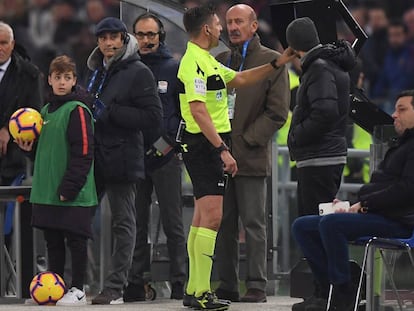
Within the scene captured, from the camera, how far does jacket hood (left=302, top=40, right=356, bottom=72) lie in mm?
9789

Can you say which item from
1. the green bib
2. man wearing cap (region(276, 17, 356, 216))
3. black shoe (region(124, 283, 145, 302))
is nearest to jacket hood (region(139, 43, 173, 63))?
the green bib

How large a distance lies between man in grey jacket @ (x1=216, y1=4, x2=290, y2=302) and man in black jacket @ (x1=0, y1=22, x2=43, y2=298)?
5.99 feet

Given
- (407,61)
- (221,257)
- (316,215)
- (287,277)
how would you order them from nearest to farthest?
(316,215)
(221,257)
(287,277)
(407,61)

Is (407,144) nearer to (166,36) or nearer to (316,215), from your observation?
(316,215)

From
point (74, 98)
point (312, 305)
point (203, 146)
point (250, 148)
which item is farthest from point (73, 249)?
point (312, 305)

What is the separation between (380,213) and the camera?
9211 millimetres

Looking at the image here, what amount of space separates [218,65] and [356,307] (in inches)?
75.5

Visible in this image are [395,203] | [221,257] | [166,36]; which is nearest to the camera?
[395,203]

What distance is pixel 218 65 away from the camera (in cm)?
989

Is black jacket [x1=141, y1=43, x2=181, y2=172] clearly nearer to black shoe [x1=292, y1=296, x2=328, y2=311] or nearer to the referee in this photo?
the referee

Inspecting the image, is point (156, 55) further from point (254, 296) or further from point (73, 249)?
point (254, 296)

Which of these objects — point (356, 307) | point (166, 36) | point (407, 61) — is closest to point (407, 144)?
point (356, 307)

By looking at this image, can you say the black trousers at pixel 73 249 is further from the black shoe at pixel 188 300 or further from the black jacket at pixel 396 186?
the black jacket at pixel 396 186

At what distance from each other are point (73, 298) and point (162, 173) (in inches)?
53.7
